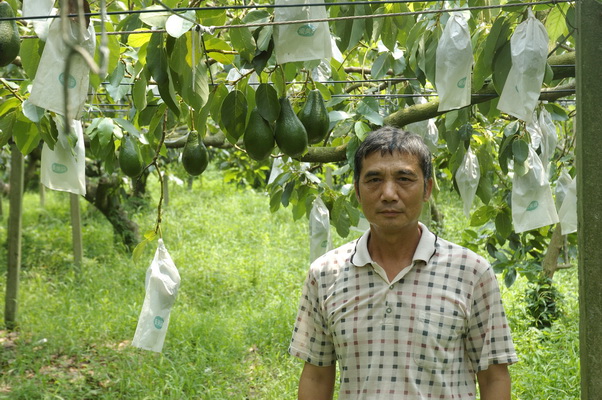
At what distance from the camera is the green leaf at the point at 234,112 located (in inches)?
63.9

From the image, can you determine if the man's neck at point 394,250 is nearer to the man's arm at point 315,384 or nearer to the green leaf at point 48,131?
the man's arm at point 315,384

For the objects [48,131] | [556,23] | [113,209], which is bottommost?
[48,131]

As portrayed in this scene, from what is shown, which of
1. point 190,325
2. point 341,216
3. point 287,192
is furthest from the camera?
point 190,325

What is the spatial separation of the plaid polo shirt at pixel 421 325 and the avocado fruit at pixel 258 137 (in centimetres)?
31

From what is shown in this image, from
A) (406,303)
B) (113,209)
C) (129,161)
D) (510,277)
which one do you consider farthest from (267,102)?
(113,209)

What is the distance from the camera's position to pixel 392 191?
4.66 feet

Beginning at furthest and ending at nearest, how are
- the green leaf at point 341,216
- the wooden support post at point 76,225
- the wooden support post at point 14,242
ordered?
the wooden support post at point 76,225
the wooden support post at point 14,242
the green leaf at point 341,216

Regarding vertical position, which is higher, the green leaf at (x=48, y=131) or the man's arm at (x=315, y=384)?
the green leaf at (x=48, y=131)

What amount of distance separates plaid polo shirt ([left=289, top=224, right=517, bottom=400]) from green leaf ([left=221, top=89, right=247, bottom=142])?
0.41 metres

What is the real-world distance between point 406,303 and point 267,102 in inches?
20.6

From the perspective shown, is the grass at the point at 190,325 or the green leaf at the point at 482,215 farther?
the grass at the point at 190,325

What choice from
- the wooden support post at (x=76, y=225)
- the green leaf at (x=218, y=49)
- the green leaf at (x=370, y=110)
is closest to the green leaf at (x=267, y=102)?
the green leaf at (x=218, y=49)

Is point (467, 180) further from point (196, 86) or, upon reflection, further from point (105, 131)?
point (196, 86)

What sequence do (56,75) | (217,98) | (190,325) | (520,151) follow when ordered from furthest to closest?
1. (190,325)
2. (520,151)
3. (217,98)
4. (56,75)
